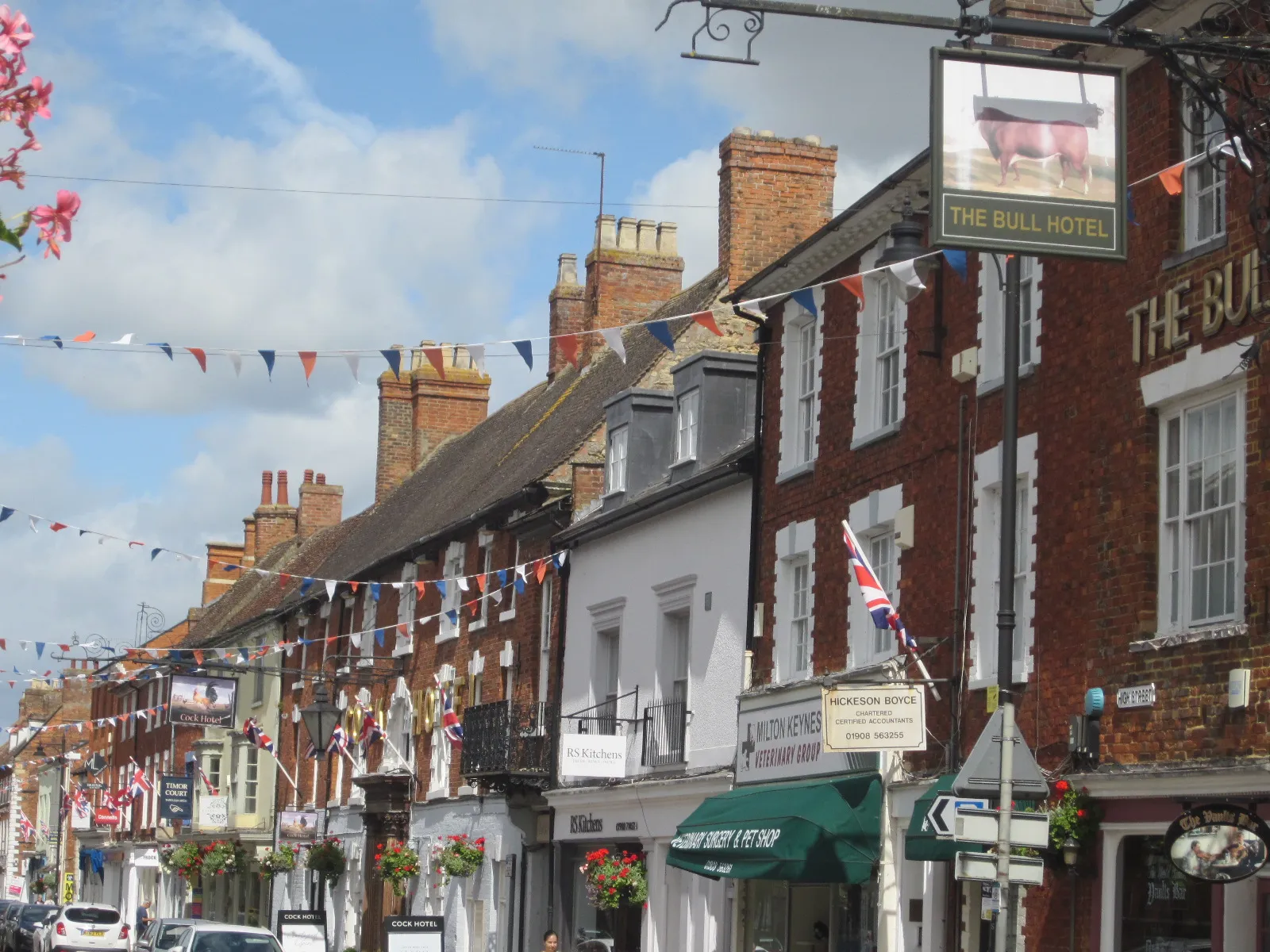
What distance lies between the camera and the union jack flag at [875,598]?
1817cm

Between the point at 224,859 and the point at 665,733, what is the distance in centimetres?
2666

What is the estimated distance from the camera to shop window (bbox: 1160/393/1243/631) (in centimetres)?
1445

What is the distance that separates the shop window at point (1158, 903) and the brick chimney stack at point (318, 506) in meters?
45.9

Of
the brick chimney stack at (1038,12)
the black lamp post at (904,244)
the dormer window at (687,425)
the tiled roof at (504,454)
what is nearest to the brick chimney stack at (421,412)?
the tiled roof at (504,454)

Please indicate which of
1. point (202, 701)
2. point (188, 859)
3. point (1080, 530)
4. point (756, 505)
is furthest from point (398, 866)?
point (1080, 530)

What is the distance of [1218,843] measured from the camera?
13.8 metres

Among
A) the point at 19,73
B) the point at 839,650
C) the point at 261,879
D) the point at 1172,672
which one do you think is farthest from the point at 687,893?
Answer: the point at 261,879

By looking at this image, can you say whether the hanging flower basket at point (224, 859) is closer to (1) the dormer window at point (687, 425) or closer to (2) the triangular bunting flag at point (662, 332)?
(1) the dormer window at point (687, 425)

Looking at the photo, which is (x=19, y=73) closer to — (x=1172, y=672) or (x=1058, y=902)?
(x=1172, y=672)

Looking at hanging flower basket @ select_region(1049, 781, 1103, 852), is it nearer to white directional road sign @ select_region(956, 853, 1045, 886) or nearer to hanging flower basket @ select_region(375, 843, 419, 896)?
white directional road sign @ select_region(956, 853, 1045, 886)

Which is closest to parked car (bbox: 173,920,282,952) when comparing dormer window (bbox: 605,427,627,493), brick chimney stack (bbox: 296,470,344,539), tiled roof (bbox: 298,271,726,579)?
dormer window (bbox: 605,427,627,493)

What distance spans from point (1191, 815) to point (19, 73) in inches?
430

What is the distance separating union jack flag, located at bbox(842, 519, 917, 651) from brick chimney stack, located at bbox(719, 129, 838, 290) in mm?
13224

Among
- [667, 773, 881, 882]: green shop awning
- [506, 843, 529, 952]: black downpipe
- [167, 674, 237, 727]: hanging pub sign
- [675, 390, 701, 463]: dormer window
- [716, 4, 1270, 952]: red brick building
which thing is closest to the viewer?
[716, 4, 1270, 952]: red brick building
